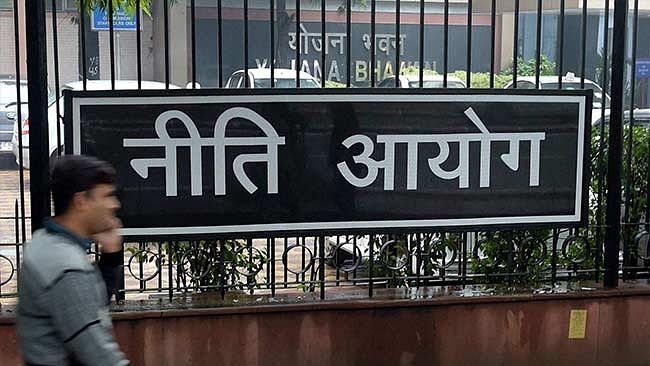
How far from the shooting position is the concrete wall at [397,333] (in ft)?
16.7

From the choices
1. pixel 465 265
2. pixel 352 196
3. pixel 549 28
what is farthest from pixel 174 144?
pixel 549 28

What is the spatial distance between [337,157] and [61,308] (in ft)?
9.72

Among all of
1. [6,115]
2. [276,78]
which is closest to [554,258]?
[276,78]

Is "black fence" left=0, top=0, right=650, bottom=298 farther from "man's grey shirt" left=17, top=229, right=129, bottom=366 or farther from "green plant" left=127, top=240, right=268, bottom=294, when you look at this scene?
"man's grey shirt" left=17, top=229, right=129, bottom=366

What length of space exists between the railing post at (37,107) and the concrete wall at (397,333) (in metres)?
0.69

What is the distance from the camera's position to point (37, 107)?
4906 millimetres

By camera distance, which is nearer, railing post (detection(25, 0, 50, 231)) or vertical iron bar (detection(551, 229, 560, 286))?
railing post (detection(25, 0, 50, 231))

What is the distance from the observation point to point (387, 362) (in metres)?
5.38

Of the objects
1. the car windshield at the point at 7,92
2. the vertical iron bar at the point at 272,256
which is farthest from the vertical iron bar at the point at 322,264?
the car windshield at the point at 7,92

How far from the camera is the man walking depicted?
7.96ft

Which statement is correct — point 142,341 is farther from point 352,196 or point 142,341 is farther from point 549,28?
point 549,28

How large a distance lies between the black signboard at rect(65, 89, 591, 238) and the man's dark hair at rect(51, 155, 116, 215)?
7.90ft

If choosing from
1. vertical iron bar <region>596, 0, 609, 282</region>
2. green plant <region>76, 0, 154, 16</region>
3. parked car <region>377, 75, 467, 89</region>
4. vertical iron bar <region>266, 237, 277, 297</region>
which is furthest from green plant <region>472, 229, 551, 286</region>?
green plant <region>76, 0, 154, 16</region>

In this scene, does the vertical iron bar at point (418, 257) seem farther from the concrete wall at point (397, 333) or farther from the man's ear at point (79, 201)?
the man's ear at point (79, 201)
